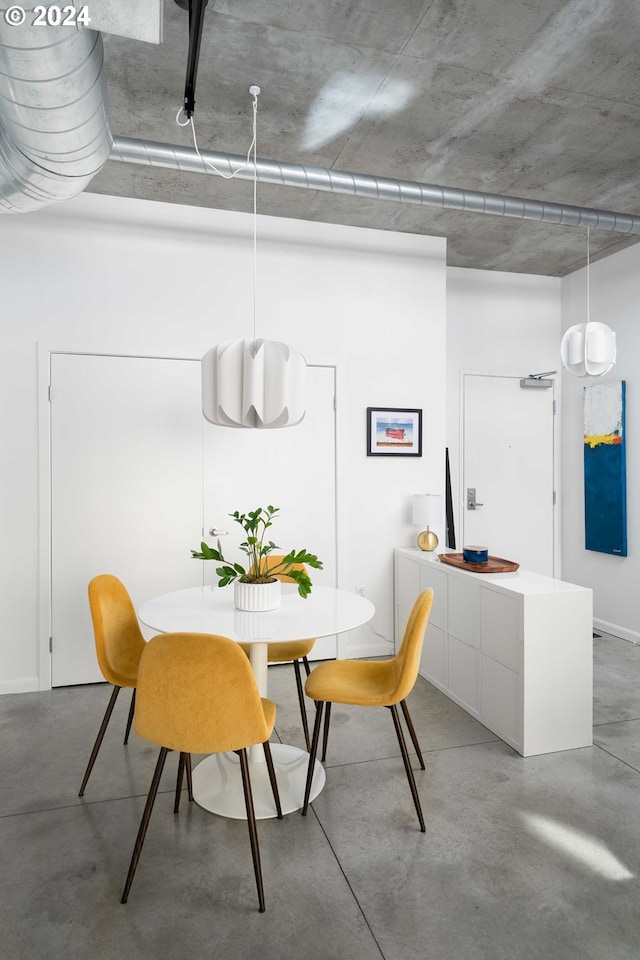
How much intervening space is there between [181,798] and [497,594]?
1.74m

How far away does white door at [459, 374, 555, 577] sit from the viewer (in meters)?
Result: 5.10

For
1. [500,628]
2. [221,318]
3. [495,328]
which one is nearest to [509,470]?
[495,328]

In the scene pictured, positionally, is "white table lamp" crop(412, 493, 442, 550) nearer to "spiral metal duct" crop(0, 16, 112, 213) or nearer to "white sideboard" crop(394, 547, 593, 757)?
"white sideboard" crop(394, 547, 593, 757)

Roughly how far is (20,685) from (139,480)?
1435 mm

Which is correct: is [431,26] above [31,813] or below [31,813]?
above

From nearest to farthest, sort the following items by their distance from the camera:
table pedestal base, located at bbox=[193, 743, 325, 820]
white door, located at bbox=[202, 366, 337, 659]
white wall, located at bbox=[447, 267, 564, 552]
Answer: table pedestal base, located at bbox=[193, 743, 325, 820] → white door, located at bbox=[202, 366, 337, 659] → white wall, located at bbox=[447, 267, 564, 552]

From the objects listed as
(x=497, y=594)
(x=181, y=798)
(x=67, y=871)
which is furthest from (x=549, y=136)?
(x=67, y=871)

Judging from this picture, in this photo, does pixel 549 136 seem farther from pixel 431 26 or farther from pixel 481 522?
pixel 481 522

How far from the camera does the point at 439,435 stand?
14.4ft

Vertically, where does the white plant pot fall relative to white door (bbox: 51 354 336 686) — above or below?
below

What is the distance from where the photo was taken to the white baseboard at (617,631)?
15.0ft

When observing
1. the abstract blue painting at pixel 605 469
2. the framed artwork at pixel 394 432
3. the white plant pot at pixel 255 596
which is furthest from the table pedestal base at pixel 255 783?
the abstract blue painting at pixel 605 469

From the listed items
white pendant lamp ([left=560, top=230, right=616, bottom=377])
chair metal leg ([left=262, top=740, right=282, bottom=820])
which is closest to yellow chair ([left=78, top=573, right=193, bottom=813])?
chair metal leg ([left=262, top=740, right=282, bottom=820])

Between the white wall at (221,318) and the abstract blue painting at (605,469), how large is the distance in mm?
1517
